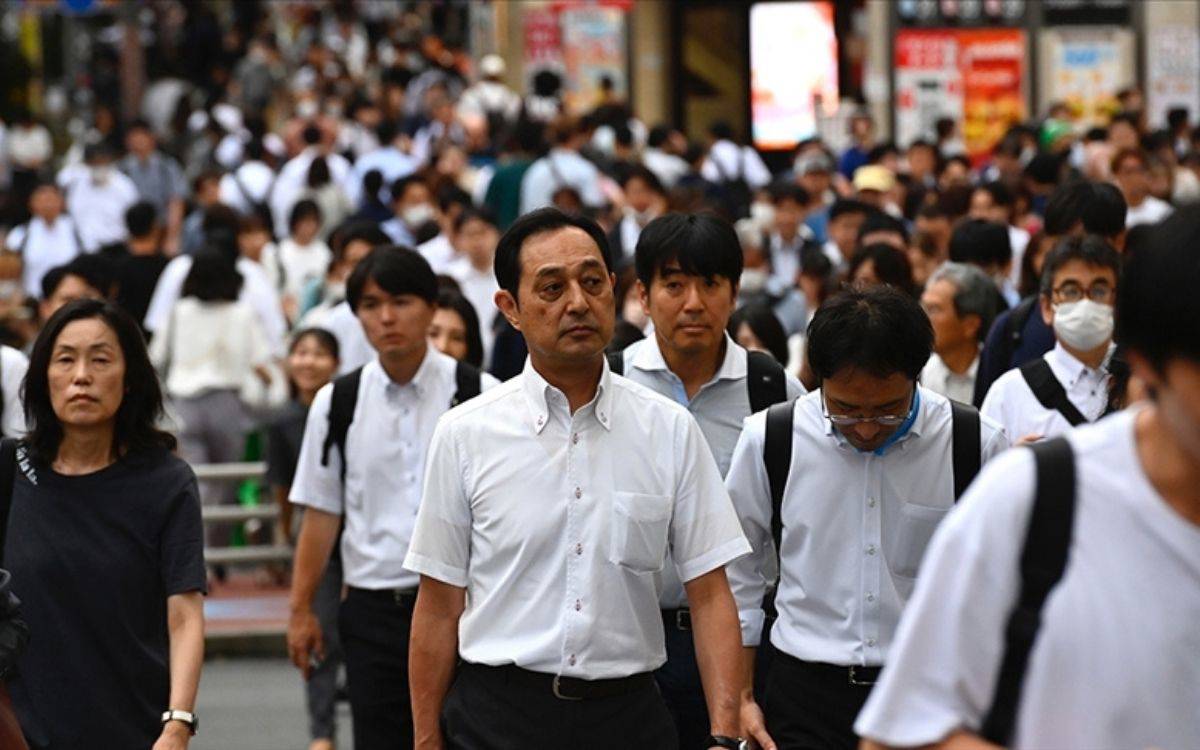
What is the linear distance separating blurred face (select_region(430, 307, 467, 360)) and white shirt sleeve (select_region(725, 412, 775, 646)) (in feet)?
10.8

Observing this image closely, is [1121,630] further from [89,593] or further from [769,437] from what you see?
[89,593]

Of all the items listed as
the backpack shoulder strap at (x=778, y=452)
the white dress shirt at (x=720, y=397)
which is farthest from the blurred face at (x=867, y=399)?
the white dress shirt at (x=720, y=397)

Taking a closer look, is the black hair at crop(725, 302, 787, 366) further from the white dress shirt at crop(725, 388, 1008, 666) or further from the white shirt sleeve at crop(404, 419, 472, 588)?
the white shirt sleeve at crop(404, 419, 472, 588)

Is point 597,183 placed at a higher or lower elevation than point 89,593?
higher

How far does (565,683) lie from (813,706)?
707 mm

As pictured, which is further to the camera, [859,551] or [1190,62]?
[1190,62]

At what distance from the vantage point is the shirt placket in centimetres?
562

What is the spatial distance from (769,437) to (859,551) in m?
0.36

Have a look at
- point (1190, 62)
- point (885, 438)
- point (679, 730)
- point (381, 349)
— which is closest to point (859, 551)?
point (885, 438)

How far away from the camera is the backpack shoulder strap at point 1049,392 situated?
708 cm

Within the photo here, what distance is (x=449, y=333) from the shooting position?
30.1ft

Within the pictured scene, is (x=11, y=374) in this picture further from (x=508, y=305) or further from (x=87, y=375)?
(x=508, y=305)

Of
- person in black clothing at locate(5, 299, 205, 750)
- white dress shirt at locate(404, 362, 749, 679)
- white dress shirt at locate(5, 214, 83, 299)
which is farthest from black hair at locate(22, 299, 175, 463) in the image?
white dress shirt at locate(5, 214, 83, 299)

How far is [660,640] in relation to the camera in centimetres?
549
